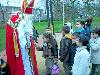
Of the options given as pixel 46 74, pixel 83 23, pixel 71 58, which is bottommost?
pixel 46 74

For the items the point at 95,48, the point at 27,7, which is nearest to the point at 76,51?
the point at 95,48

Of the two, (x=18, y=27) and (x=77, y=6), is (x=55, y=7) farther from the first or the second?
(x=18, y=27)

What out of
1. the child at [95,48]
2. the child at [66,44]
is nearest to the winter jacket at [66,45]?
the child at [66,44]

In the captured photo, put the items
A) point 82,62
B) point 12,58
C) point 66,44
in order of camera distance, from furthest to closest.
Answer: point 66,44 < point 12,58 < point 82,62

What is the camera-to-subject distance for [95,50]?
6.59 meters

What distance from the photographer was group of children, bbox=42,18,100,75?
19.4 feet

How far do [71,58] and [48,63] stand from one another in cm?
71

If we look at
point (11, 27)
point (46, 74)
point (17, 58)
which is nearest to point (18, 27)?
point (11, 27)

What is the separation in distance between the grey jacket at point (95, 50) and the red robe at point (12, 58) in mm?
1403

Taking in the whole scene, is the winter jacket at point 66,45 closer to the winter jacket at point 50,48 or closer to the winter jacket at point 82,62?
the winter jacket at point 50,48

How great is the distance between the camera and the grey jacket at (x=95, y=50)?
6.54 m

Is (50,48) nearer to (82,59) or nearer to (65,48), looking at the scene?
(65,48)

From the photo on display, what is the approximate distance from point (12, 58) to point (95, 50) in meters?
1.64

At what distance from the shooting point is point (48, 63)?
8.14 meters
